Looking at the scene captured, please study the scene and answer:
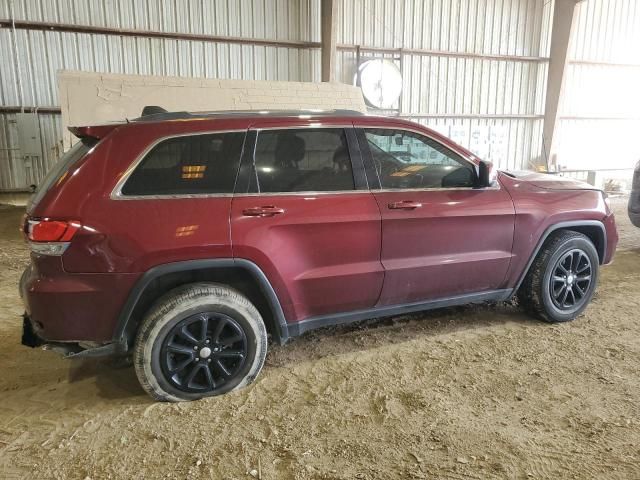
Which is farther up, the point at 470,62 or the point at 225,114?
the point at 470,62

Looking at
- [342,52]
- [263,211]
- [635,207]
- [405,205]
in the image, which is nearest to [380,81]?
[342,52]

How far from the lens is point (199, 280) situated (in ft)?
9.39

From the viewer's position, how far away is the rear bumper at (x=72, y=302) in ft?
8.23

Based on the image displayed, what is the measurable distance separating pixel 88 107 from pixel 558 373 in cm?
718

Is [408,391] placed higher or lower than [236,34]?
lower

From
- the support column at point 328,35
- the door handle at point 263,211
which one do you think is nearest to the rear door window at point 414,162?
the door handle at point 263,211

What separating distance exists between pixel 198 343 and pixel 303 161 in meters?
1.30

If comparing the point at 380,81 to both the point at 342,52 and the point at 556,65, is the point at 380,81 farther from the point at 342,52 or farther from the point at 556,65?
the point at 556,65

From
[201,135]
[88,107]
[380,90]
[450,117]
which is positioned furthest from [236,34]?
[201,135]

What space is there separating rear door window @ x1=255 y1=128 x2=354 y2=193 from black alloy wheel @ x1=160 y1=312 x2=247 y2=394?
871mm

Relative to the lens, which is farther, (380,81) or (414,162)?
(380,81)

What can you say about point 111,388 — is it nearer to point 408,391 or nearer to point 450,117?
point 408,391

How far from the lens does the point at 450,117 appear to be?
43.0ft

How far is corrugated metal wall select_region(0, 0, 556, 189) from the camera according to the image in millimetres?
9805
